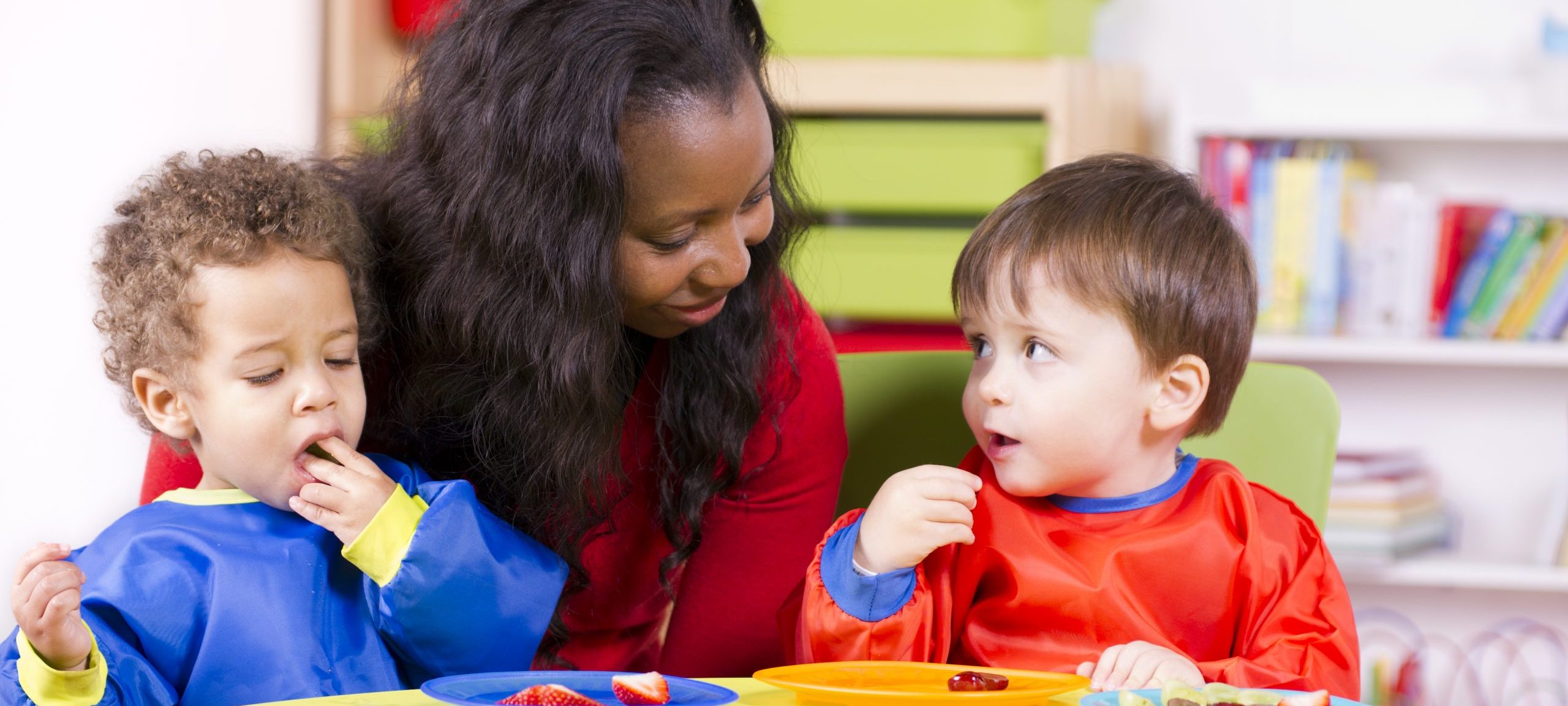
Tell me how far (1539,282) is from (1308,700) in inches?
78.8

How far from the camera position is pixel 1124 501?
106cm

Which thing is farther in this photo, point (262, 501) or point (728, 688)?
point (262, 501)

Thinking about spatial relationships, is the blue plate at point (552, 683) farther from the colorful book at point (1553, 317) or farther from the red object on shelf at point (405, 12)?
the colorful book at point (1553, 317)

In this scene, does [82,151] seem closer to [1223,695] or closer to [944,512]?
[944,512]

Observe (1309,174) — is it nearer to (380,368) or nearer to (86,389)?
(380,368)

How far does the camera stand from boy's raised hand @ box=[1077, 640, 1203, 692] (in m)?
0.89

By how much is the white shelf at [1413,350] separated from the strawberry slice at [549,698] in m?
1.90

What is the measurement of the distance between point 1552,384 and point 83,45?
2819 mm

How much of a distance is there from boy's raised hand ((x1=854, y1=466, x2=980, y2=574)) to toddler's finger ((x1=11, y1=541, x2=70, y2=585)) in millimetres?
528

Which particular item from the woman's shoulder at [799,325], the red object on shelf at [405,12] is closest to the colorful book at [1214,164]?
the woman's shoulder at [799,325]

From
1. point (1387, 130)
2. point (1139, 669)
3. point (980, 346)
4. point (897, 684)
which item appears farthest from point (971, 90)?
point (897, 684)

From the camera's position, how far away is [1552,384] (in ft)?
8.46

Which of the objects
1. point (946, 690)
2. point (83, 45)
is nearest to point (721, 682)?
point (946, 690)

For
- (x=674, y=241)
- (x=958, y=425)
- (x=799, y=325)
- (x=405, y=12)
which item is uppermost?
(x=405, y=12)
